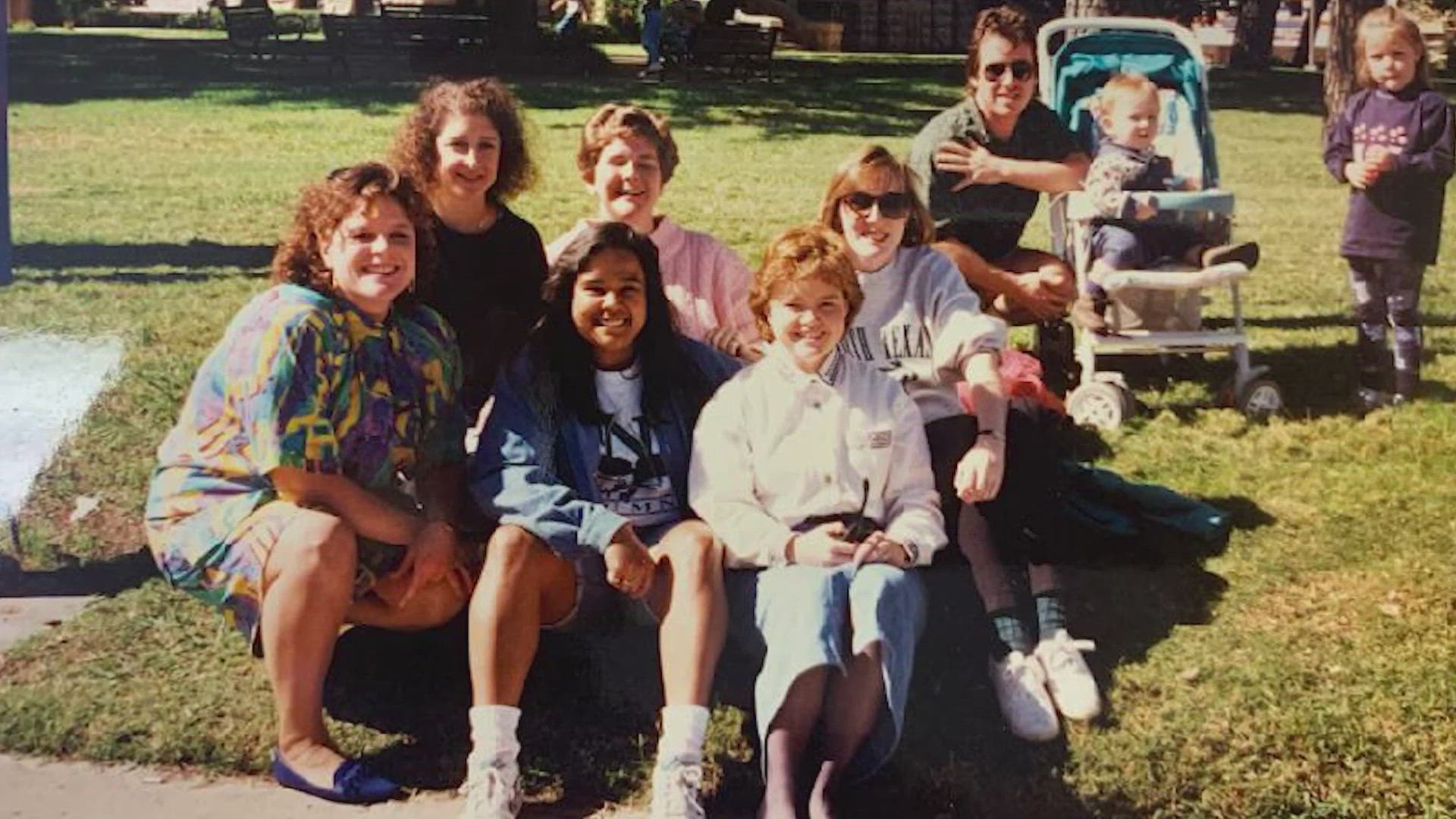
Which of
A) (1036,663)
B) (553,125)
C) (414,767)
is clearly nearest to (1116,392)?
(1036,663)

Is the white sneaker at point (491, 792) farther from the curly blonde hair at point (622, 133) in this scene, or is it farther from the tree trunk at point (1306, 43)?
the tree trunk at point (1306, 43)

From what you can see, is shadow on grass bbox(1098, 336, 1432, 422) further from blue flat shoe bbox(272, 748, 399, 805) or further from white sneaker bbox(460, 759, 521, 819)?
blue flat shoe bbox(272, 748, 399, 805)

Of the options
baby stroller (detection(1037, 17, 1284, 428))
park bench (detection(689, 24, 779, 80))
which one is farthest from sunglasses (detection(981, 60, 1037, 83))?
park bench (detection(689, 24, 779, 80))

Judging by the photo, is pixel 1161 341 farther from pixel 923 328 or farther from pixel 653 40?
pixel 653 40

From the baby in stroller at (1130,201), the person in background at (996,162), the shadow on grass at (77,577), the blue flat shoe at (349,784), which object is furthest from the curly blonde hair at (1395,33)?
the shadow on grass at (77,577)

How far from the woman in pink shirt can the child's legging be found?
1190 millimetres

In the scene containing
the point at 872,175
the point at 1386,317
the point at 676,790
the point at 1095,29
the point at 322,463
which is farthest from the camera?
the point at 1095,29

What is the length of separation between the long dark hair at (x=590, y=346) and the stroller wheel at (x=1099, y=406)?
42.4 inches

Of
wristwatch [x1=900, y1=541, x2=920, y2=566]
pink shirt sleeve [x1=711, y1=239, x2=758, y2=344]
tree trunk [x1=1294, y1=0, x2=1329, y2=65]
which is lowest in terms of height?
wristwatch [x1=900, y1=541, x2=920, y2=566]

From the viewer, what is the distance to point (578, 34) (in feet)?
8.45

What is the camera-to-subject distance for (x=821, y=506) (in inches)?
93.7

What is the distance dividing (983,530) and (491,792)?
3.04 ft

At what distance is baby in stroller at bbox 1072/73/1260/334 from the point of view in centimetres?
313

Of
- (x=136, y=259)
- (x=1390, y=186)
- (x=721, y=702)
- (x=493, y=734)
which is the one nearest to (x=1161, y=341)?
(x=1390, y=186)
